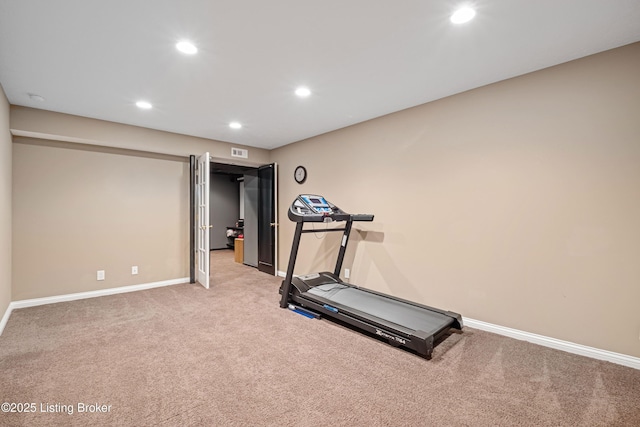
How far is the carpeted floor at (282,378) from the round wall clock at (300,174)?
2.50 metres

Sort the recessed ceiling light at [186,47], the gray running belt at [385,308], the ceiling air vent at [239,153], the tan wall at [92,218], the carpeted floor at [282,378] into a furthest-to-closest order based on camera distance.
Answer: the ceiling air vent at [239,153]
the tan wall at [92,218]
the gray running belt at [385,308]
the recessed ceiling light at [186,47]
the carpeted floor at [282,378]

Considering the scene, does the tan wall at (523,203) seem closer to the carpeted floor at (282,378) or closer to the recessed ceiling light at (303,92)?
the carpeted floor at (282,378)

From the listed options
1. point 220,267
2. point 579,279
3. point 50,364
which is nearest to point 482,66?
point 579,279

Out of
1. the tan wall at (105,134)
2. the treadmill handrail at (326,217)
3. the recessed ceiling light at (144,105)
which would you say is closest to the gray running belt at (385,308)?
the treadmill handrail at (326,217)

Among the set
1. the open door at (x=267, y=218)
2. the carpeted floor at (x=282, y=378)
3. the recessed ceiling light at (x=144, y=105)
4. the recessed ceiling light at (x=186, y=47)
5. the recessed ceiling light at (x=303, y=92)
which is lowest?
the carpeted floor at (x=282, y=378)

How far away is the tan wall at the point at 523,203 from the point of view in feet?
7.22

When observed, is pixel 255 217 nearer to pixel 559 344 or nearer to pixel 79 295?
pixel 79 295

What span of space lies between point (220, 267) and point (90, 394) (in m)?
4.23

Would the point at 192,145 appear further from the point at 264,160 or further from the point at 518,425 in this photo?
the point at 518,425

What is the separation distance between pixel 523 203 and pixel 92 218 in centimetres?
520

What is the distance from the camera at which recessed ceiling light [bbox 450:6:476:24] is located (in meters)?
1.78

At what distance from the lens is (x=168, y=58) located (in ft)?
7.55

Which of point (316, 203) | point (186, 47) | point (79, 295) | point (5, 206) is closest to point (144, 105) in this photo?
point (186, 47)

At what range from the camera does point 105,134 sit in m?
3.80
